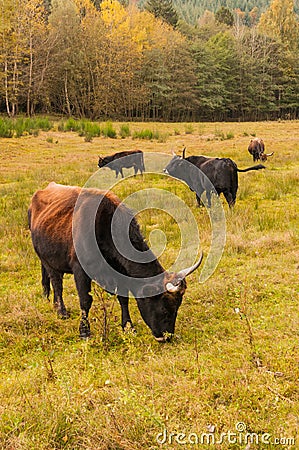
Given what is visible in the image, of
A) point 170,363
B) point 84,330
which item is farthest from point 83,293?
point 170,363

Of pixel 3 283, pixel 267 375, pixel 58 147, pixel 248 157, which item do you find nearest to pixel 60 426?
pixel 267 375

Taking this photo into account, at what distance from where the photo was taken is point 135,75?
41.8 meters

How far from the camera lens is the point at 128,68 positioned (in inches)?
1565

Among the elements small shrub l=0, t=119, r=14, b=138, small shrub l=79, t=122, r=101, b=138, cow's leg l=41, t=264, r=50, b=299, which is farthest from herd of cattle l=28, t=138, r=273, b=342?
small shrub l=79, t=122, r=101, b=138

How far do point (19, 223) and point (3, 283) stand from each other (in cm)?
266

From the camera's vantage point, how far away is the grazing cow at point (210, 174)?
9.72m

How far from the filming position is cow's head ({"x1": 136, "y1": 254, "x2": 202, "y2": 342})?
3.86m

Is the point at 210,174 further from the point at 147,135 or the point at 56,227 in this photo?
the point at 147,135

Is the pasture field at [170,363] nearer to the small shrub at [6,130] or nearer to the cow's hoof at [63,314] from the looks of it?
the cow's hoof at [63,314]

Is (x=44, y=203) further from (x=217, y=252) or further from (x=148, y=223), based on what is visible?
(x=148, y=223)

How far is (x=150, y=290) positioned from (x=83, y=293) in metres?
0.79

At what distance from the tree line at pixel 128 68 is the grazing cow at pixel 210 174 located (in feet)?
70.5

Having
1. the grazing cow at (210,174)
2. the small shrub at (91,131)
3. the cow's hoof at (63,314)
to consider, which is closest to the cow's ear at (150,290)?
the cow's hoof at (63,314)

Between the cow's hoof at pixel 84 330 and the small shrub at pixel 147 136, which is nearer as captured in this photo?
the cow's hoof at pixel 84 330
